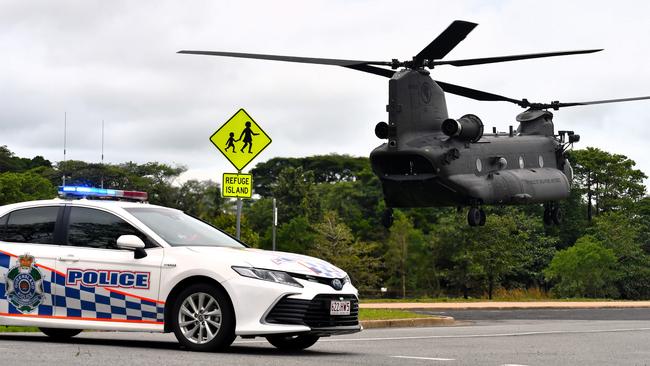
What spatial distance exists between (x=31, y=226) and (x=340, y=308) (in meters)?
3.60

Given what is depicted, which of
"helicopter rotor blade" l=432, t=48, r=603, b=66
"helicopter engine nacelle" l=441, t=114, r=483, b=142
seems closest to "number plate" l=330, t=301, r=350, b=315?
"helicopter rotor blade" l=432, t=48, r=603, b=66

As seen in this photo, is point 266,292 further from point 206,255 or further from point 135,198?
point 135,198

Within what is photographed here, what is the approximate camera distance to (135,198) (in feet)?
42.9

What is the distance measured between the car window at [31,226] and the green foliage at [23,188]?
255 feet

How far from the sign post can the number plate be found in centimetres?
791

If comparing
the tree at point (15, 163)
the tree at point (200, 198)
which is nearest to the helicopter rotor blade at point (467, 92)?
the tree at point (200, 198)

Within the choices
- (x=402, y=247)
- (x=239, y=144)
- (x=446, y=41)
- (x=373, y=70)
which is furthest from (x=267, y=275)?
(x=402, y=247)

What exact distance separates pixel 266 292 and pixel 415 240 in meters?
85.4

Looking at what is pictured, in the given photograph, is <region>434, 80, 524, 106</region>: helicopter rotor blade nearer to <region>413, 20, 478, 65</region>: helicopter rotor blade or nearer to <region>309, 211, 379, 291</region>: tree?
<region>413, 20, 478, 65</region>: helicopter rotor blade

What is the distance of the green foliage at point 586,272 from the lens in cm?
7550

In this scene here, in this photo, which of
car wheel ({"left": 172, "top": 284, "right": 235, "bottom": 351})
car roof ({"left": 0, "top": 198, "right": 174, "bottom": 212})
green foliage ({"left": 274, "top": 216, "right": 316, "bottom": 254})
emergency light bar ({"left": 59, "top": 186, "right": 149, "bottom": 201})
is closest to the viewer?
car wheel ({"left": 172, "top": 284, "right": 235, "bottom": 351})

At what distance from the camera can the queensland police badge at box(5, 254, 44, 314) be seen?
480 inches

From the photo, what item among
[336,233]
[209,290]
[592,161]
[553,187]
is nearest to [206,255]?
[209,290]

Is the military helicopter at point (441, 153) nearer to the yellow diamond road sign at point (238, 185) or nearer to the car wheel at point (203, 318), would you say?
the yellow diamond road sign at point (238, 185)
